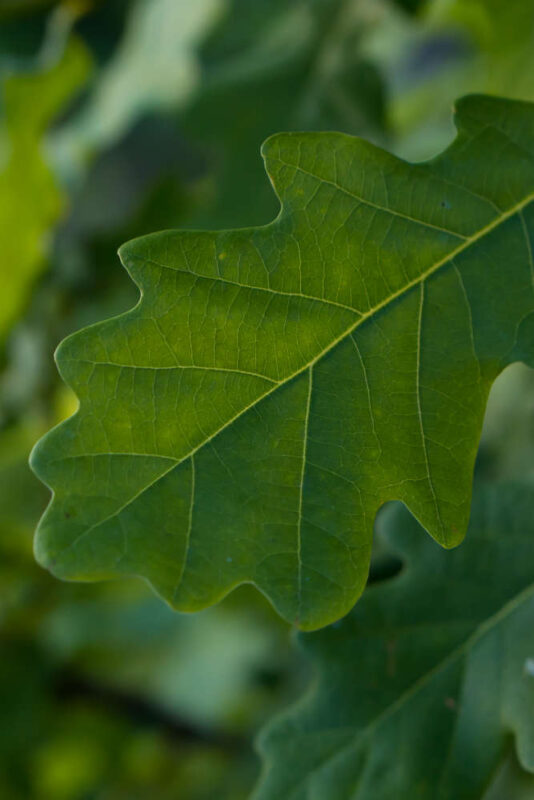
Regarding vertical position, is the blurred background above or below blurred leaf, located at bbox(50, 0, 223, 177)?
below

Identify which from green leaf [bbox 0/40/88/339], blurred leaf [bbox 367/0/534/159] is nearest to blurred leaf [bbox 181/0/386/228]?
blurred leaf [bbox 367/0/534/159]

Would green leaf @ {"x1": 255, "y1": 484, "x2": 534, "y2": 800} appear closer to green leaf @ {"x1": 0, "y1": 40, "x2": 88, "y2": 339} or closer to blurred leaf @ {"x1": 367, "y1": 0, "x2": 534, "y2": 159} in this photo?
blurred leaf @ {"x1": 367, "y1": 0, "x2": 534, "y2": 159}

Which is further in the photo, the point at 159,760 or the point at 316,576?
the point at 159,760

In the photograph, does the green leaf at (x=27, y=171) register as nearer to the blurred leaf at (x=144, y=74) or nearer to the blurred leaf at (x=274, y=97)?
the blurred leaf at (x=144, y=74)

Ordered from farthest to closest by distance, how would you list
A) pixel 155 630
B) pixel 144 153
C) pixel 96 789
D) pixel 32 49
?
1. pixel 144 153
2. pixel 96 789
3. pixel 155 630
4. pixel 32 49

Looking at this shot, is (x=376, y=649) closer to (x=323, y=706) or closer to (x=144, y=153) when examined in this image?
(x=323, y=706)

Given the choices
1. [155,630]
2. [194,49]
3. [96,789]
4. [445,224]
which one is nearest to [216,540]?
[445,224]

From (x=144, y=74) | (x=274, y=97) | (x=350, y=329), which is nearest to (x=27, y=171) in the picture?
(x=144, y=74)
